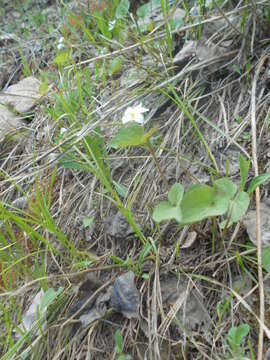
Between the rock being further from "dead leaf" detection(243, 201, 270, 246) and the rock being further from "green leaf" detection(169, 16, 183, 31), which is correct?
"dead leaf" detection(243, 201, 270, 246)

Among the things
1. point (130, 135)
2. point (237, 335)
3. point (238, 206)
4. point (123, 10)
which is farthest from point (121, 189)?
point (123, 10)

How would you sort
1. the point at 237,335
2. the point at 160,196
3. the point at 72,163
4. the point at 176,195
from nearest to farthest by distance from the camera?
the point at 237,335 < the point at 176,195 < the point at 160,196 < the point at 72,163

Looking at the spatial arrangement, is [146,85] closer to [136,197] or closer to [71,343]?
[136,197]

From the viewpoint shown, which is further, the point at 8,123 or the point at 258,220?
the point at 8,123

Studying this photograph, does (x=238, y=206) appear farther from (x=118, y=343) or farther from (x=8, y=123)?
(x=8, y=123)

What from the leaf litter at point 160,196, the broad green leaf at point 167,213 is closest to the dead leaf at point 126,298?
the leaf litter at point 160,196

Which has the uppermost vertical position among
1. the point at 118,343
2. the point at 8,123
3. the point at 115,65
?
the point at 115,65
